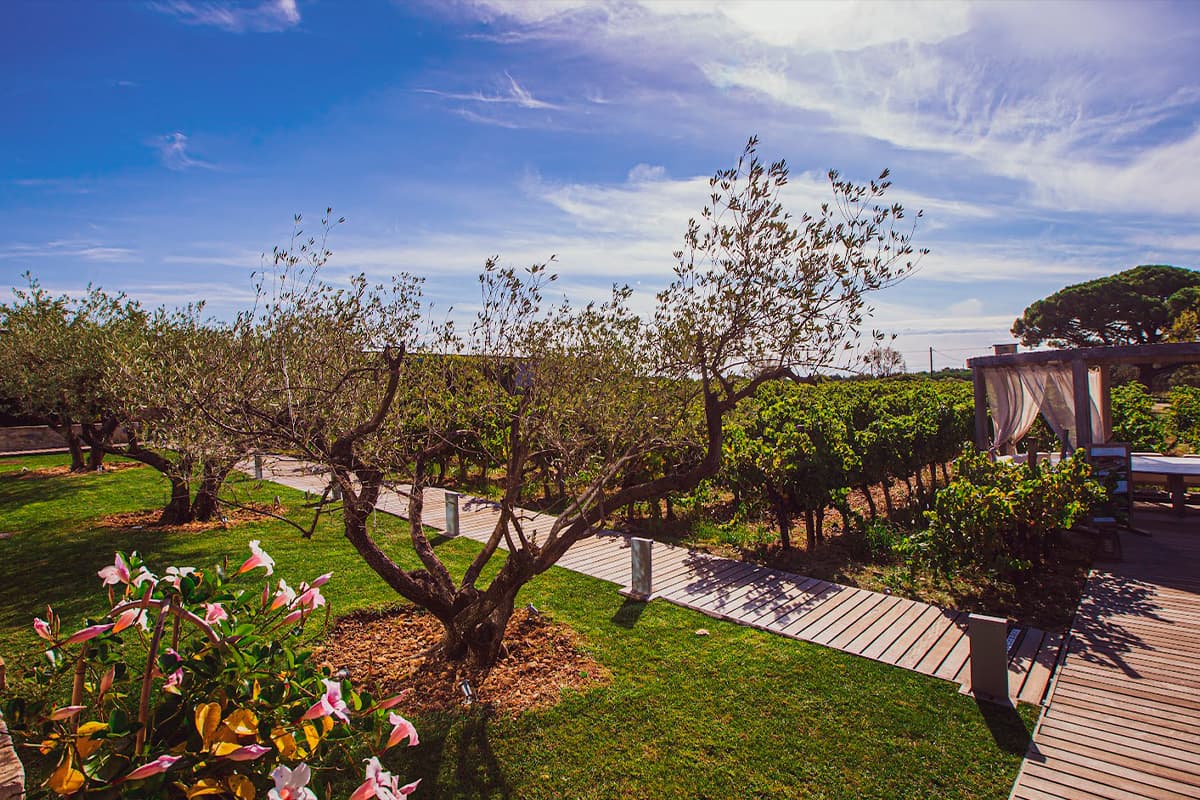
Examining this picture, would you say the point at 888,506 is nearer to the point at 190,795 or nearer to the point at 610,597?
the point at 610,597

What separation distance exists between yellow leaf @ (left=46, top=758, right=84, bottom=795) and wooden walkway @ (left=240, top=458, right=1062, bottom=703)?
331cm

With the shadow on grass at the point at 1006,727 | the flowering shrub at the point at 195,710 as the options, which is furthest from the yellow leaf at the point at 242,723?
the shadow on grass at the point at 1006,727

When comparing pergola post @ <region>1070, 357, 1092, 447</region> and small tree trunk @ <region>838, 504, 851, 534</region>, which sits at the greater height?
pergola post @ <region>1070, 357, 1092, 447</region>

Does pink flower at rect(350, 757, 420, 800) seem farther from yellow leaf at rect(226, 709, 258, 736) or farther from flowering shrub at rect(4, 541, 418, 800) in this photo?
yellow leaf at rect(226, 709, 258, 736)

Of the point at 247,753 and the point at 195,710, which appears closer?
the point at 247,753

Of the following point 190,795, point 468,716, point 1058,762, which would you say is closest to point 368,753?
point 468,716

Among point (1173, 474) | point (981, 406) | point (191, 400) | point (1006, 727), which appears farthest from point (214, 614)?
point (981, 406)

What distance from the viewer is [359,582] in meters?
7.94

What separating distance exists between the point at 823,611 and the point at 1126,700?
2543mm

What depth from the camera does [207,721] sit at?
1.67 m

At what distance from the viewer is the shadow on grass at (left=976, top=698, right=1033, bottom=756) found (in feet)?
14.1

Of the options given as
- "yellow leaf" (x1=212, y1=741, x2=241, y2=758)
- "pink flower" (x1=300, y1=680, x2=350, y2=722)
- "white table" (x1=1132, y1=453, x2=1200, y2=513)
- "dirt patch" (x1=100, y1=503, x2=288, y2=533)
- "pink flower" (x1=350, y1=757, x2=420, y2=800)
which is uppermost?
"pink flower" (x1=300, y1=680, x2=350, y2=722)

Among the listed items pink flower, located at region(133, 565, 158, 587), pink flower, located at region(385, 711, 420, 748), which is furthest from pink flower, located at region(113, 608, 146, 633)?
pink flower, located at region(385, 711, 420, 748)

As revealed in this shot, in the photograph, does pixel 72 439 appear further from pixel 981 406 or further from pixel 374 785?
pixel 981 406
